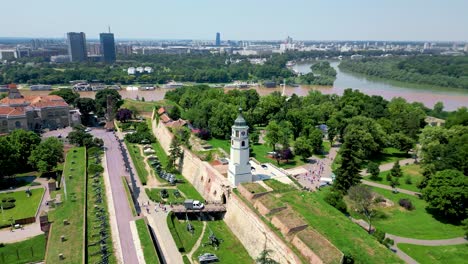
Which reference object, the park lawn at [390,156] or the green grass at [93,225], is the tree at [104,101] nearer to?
the green grass at [93,225]

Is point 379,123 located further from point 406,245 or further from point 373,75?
point 373,75

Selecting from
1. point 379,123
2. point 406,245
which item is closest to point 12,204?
point 406,245

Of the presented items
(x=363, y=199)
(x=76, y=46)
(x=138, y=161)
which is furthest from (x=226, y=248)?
(x=76, y=46)

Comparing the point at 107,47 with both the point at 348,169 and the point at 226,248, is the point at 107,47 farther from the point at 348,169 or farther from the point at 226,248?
the point at 226,248

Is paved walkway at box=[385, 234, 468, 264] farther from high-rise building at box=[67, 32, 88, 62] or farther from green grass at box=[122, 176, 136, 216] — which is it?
high-rise building at box=[67, 32, 88, 62]

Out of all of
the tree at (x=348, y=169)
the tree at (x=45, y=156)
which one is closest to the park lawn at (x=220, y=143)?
the tree at (x=348, y=169)

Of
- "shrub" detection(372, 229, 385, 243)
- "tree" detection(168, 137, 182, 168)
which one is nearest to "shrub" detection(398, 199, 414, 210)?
"shrub" detection(372, 229, 385, 243)
